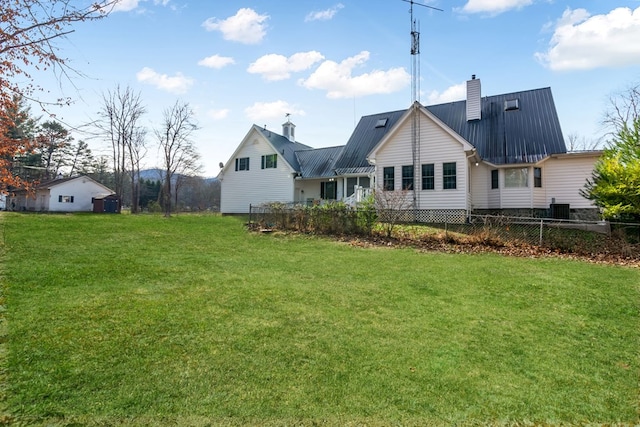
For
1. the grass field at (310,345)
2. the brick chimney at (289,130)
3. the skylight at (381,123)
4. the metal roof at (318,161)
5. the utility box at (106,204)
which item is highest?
the brick chimney at (289,130)

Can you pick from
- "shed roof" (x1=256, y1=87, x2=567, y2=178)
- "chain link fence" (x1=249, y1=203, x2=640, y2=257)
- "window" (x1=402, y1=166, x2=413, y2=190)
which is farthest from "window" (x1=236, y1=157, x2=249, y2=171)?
"window" (x1=402, y1=166, x2=413, y2=190)

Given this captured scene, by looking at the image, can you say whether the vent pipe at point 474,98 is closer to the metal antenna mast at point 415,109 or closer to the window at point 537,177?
the window at point 537,177

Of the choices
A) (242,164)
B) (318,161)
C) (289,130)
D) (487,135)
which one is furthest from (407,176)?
(289,130)

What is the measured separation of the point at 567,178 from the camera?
17.6m

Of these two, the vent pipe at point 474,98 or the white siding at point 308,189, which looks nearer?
the vent pipe at point 474,98

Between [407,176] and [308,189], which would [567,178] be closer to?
[407,176]

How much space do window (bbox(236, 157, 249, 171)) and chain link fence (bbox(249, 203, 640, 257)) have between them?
30.3 ft

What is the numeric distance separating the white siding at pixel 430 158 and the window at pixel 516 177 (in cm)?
333

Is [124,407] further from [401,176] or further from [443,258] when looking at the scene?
[401,176]

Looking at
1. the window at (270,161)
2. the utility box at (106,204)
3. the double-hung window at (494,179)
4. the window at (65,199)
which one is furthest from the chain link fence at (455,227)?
the window at (65,199)

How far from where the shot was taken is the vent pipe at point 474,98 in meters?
21.0

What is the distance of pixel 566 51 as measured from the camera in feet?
59.0

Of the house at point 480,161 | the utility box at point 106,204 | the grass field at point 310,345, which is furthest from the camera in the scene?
the utility box at point 106,204

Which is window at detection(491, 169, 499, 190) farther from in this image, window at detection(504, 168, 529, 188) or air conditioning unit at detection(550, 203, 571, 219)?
air conditioning unit at detection(550, 203, 571, 219)
